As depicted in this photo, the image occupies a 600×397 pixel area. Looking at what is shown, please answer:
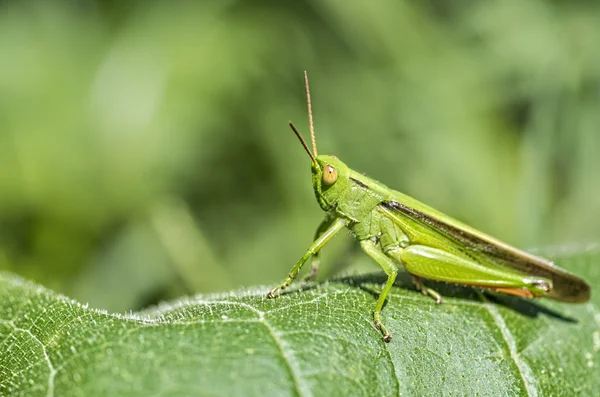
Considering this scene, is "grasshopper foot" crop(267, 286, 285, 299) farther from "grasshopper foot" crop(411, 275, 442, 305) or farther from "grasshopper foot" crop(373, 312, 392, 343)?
"grasshopper foot" crop(411, 275, 442, 305)

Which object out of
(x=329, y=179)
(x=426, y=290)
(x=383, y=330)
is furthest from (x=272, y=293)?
(x=426, y=290)

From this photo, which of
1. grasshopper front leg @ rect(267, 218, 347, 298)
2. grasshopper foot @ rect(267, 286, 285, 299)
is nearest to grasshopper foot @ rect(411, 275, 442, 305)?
grasshopper front leg @ rect(267, 218, 347, 298)

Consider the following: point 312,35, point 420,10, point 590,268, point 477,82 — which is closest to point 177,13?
point 312,35

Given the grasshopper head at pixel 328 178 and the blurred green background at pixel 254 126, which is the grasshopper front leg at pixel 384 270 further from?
the blurred green background at pixel 254 126

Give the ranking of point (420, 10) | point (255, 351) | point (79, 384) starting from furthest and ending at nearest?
point (420, 10), point (255, 351), point (79, 384)

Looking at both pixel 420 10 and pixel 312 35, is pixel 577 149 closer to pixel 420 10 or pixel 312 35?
pixel 420 10

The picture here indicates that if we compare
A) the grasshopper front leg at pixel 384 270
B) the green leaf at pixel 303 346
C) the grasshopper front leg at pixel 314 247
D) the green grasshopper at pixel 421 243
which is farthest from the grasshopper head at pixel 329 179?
the green leaf at pixel 303 346
